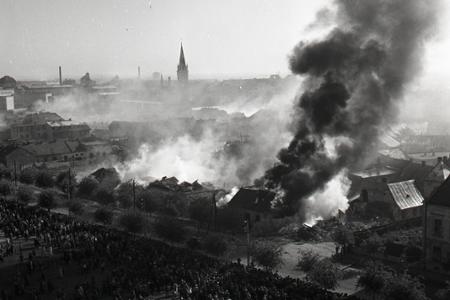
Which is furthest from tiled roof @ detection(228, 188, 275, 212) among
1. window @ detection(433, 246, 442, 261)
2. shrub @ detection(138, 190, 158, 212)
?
window @ detection(433, 246, 442, 261)

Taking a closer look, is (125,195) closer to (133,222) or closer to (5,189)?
(133,222)

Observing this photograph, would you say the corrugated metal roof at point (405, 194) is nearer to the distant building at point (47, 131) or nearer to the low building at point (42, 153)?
the low building at point (42, 153)

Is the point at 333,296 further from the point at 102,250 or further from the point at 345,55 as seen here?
the point at 345,55

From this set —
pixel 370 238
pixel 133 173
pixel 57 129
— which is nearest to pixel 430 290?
pixel 370 238

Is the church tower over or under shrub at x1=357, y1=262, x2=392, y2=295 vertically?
over

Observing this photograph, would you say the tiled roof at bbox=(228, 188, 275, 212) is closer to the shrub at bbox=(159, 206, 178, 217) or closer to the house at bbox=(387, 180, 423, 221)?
the shrub at bbox=(159, 206, 178, 217)

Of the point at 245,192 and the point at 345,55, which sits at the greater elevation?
the point at 345,55

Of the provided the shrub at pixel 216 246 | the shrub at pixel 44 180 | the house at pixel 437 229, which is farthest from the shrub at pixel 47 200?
the house at pixel 437 229
